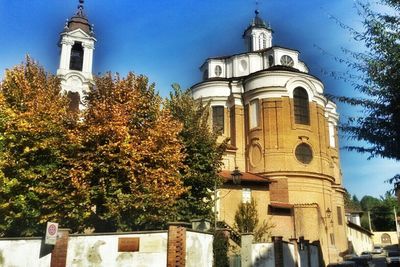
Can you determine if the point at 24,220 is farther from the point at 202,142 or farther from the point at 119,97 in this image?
the point at 202,142

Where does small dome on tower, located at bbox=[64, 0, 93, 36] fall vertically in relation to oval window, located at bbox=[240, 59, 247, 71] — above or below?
above

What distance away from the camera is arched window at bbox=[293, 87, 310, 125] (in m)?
40.5

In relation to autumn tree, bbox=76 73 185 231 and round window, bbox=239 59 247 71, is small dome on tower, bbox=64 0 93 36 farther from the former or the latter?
autumn tree, bbox=76 73 185 231

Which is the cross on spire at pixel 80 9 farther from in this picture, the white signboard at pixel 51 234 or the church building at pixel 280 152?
the white signboard at pixel 51 234

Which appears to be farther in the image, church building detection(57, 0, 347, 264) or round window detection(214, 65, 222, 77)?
round window detection(214, 65, 222, 77)

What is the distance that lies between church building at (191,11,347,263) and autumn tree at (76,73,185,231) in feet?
39.2

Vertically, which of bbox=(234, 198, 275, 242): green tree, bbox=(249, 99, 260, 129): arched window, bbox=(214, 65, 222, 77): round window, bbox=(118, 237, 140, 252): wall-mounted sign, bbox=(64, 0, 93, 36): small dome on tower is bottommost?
bbox=(118, 237, 140, 252): wall-mounted sign

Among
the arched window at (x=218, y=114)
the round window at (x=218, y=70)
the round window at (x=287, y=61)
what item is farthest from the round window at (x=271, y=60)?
the arched window at (x=218, y=114)

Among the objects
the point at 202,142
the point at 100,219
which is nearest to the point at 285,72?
the point at 202,142

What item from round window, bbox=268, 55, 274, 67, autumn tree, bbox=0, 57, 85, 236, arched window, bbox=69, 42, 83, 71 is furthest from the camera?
round window, bbox=268, 55, 274, 67

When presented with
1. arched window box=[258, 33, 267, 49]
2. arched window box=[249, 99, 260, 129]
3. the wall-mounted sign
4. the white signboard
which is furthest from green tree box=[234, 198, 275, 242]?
arched window box=[258, 33, 267, 49]

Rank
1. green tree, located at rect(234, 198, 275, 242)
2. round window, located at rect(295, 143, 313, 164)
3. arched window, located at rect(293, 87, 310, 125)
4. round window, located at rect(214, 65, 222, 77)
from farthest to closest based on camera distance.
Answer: round window, located at rect(214, 65, 222, 77), arched window, located at rect(293, 87, 310, 125), round window, located at rect(295, 143, 313, 164), green tree, located at rect(234, 198, 275, 242)

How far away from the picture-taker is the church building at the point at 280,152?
1384 inches

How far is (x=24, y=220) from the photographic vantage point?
20.4 metres
